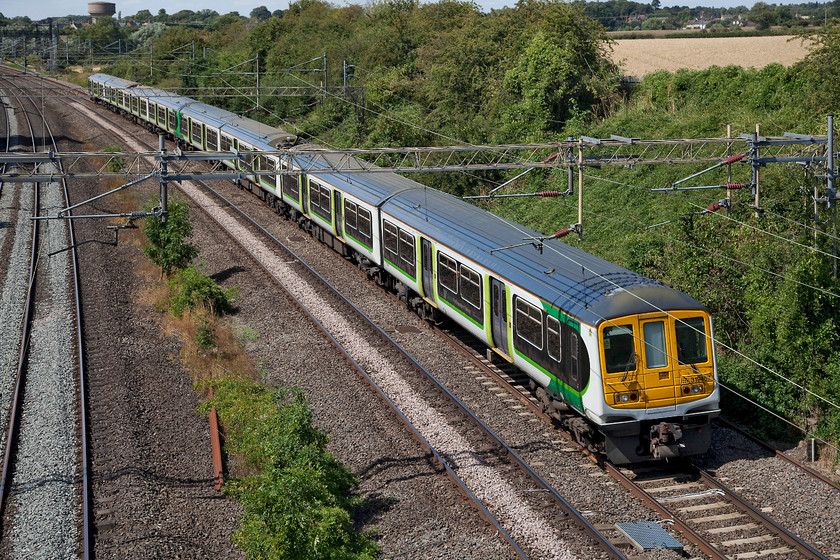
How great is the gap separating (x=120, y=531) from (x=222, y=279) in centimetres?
1280

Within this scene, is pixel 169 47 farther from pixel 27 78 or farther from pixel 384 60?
pixel 384 60

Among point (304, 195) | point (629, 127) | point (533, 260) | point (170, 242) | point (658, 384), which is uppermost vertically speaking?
point (629, 127)

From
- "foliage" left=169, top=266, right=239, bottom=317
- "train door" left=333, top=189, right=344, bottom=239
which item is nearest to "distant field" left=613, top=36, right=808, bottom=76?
"train door" left=333, top=189, right=344, bottom=239

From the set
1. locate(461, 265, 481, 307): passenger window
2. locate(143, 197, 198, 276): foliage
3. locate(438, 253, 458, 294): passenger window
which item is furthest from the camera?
locate(143, 197, 198, 276): foliage

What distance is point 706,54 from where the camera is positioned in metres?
40.4

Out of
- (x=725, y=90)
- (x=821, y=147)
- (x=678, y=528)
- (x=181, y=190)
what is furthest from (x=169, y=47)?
(x=678, y=528)

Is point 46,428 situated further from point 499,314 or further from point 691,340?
point 691,340

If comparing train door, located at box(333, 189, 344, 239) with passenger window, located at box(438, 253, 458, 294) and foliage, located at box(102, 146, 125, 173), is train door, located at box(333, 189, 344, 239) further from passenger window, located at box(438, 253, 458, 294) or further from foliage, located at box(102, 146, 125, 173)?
foliage, located at box(102, 146, 125, 173)

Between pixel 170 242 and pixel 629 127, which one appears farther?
pixel 629 127

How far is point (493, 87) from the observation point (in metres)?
36.1

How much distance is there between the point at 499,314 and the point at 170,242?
11777 mm

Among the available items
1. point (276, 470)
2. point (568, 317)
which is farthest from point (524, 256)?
point (276, 470)

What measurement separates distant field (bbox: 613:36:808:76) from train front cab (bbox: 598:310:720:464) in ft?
85.7

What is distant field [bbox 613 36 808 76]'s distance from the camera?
120 feet
